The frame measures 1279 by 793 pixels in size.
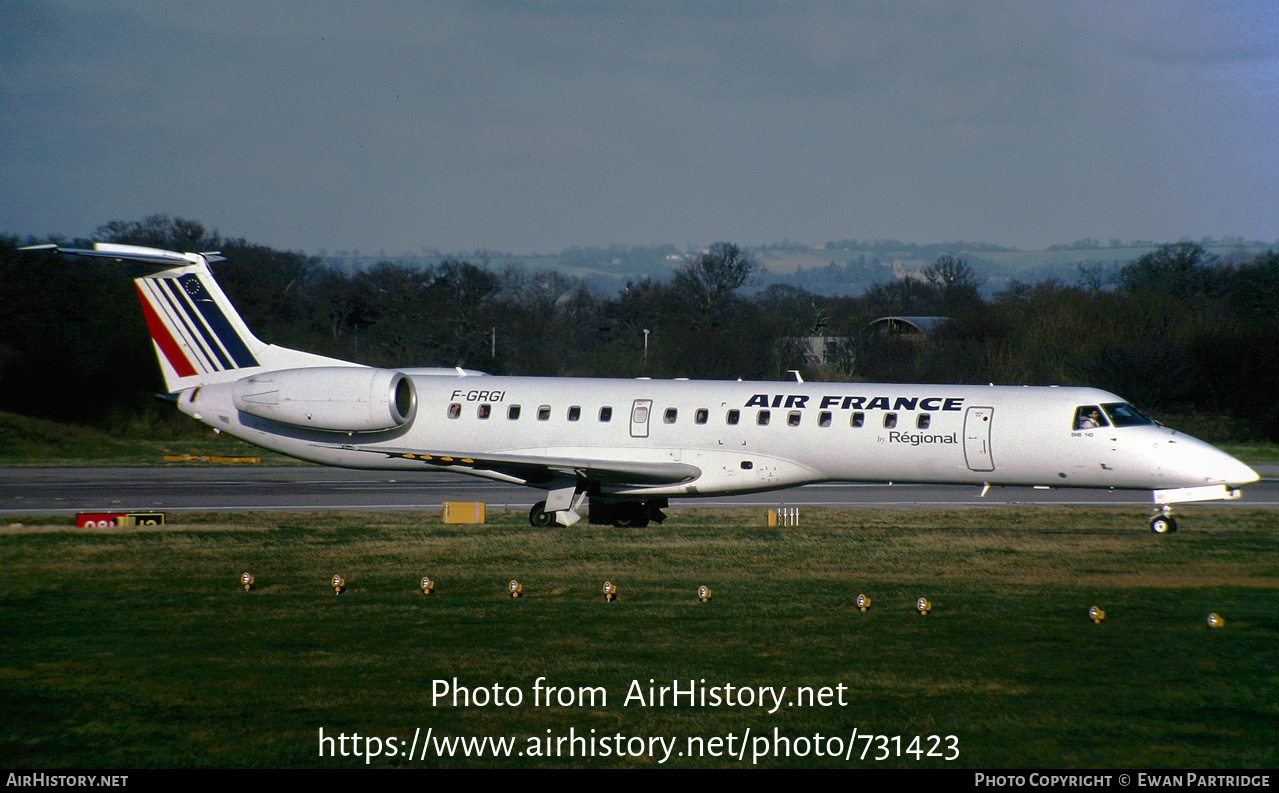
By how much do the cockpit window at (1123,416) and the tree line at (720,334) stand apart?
32.5m

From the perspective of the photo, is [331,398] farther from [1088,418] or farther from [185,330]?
[1088,418]

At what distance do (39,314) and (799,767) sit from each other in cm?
4916

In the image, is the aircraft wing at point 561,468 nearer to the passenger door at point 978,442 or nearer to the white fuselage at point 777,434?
the white fuselage at point 777,434

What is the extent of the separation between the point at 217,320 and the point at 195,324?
0.47m

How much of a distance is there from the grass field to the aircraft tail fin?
4984 mm

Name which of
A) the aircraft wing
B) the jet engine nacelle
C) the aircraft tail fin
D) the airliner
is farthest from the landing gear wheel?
the aircraft tail fin

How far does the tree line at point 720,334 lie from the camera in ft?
160

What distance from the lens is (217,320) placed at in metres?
26.1

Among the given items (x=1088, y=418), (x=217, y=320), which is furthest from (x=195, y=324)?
(x=1088, y=418)

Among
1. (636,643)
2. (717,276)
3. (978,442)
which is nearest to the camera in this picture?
(636,643)

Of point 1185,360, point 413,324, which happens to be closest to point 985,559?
point 1185,360

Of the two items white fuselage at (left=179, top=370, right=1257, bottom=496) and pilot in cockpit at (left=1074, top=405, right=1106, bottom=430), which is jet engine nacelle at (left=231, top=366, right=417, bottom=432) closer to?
white fuselage at (left=179, top=370, right=1257, bottom=496)

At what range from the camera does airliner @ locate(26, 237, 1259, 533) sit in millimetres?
22438

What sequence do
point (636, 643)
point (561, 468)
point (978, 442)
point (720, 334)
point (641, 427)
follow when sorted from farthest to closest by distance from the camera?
point (720, 334) → point (641, 427) → point (561, 468) → point (978, 442) → point (636, 643)
